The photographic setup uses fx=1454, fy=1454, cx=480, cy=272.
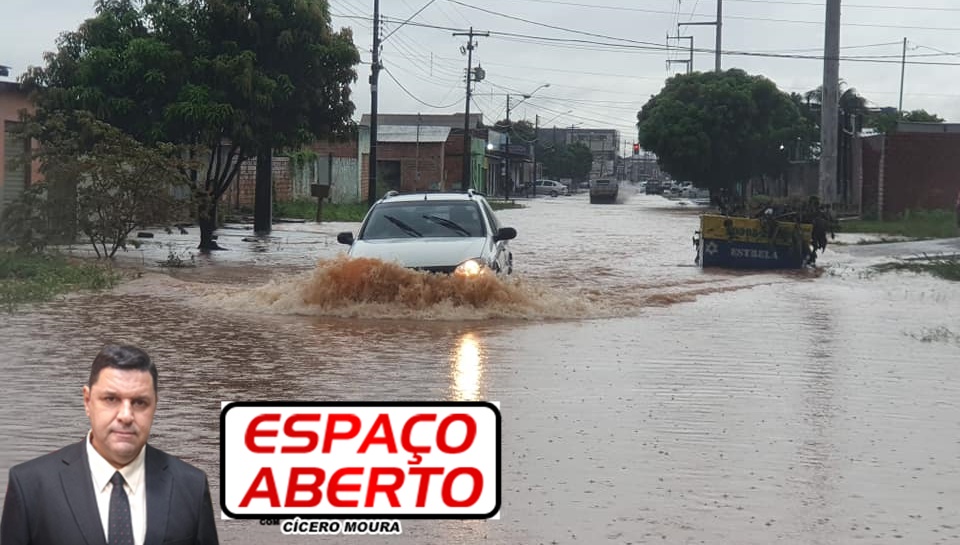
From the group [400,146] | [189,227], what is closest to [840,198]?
[189,227]

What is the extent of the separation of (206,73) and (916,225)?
77.4 ft

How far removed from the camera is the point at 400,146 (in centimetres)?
8369

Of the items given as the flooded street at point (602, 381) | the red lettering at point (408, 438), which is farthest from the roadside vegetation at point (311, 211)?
the red lettering at point (408, 438)

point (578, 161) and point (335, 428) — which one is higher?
point (578, 161)

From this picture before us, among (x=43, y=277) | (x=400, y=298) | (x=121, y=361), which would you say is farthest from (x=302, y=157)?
(x=121, y=361)

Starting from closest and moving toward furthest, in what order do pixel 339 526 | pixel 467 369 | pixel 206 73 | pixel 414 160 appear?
1. pixel 339 526
2. pixel 467 369
3. pixel 206 73
4. pixel 414 160

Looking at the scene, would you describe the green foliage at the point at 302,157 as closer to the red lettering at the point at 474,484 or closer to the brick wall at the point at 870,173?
the brick wall at the point at 870,173

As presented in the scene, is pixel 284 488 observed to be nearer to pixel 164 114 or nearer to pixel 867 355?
pixel 867 355

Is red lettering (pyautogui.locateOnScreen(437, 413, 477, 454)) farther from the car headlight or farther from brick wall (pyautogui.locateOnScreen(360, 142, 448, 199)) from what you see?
brick wall (pyautogui.locateOnScreen(360, 142, 448, 199))

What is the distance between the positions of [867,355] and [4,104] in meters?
23.0

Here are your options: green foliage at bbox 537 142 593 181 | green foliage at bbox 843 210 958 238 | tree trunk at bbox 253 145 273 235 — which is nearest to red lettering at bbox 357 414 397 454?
tree trunk at bbox 253 145 273 235

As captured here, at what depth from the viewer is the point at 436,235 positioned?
18391 millimetres

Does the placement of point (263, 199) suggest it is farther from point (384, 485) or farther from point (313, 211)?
point (384, 485)

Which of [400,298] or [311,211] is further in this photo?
[311,211]
